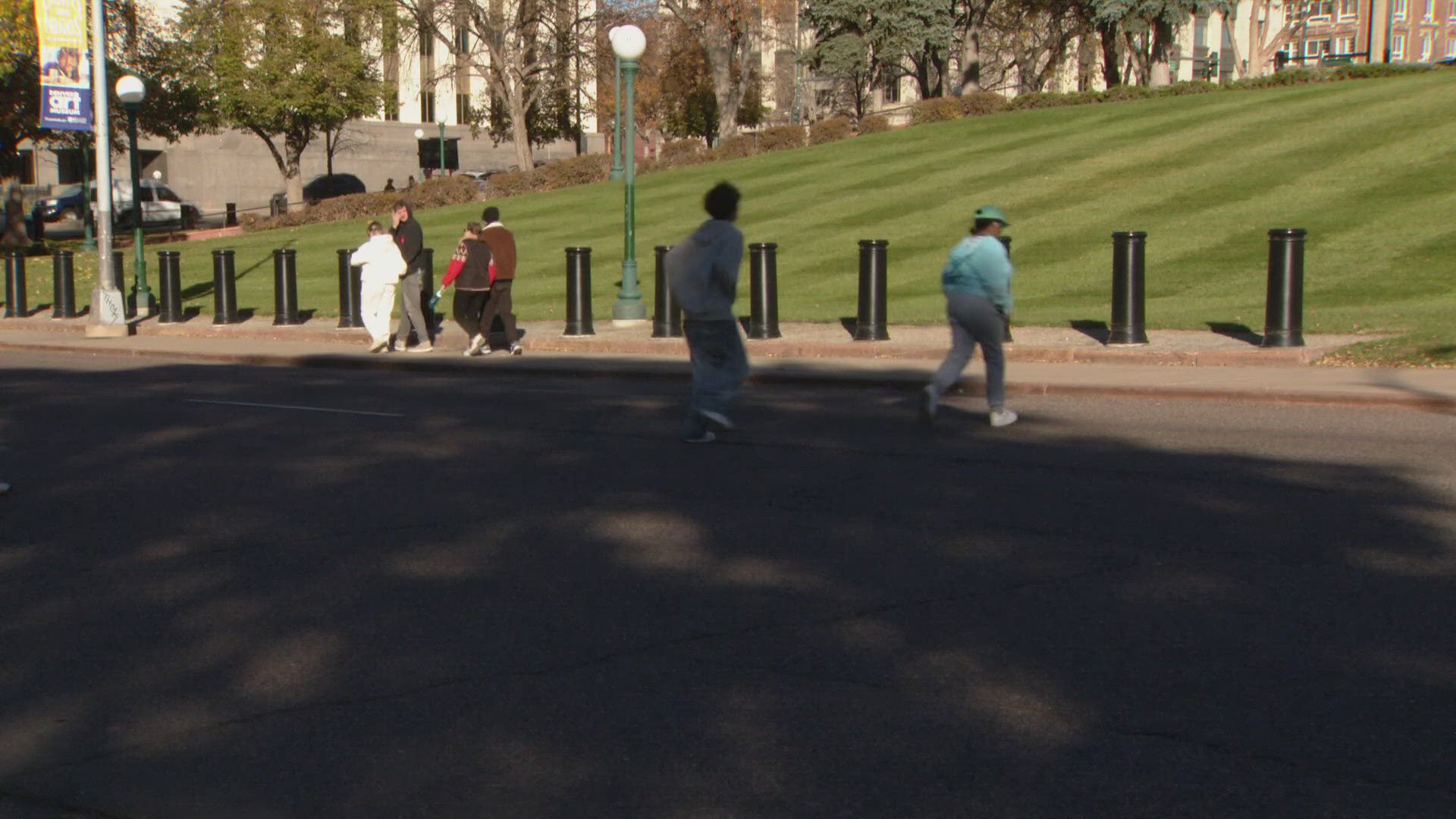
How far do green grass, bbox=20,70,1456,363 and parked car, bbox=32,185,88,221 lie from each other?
17.4 meters

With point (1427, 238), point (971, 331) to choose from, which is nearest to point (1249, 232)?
point (1427, 238)

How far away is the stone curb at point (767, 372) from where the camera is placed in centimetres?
1198

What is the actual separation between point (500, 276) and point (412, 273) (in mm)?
1807

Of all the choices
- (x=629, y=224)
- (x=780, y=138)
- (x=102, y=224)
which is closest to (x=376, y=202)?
(x=780, y=138)

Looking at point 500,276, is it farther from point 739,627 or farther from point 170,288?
point 739,627

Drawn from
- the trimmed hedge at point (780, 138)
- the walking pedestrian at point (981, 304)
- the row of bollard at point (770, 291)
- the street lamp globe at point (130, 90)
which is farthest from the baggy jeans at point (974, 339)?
the trimmed hedge at point (780, 138)

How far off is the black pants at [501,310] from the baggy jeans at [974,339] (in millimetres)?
8018

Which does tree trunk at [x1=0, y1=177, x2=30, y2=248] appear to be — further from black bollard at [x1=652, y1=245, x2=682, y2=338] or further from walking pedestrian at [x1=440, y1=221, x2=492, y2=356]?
black bollard at [x1=652, y1=245, x2=682, y2=338]

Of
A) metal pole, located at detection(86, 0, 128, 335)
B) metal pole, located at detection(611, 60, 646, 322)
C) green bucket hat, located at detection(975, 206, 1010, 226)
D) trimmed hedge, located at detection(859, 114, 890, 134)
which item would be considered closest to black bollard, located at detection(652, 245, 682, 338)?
metal pole, located at detection(611, 60, 646, 322)

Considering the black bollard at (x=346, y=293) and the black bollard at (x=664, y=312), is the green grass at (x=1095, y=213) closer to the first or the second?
the black bollard at (x=664, y=312)

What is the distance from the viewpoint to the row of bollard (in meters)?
14.8

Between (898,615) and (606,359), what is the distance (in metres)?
11.7

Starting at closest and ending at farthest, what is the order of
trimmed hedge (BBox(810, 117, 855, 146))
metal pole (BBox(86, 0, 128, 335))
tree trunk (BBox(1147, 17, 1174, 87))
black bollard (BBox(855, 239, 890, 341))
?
black bollard (BBox(855, 239, 890, 341)), metal pole (BBox(86, 0, 128, 335)), trimmed hedge (BBox(810, 117, 855, 146)), tree trunk (BBox(1147, 17, 1174, 87))

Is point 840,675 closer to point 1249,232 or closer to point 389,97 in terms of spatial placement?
point 1249,232
